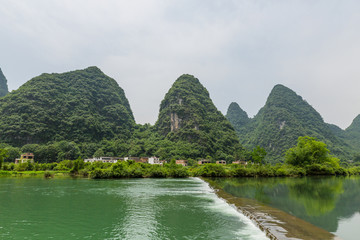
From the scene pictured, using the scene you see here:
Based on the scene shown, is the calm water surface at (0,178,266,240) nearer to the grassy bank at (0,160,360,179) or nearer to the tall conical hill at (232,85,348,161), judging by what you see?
the grassy bank at (0,160,360,179)

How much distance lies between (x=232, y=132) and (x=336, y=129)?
292ft

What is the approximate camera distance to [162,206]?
43.2 feet

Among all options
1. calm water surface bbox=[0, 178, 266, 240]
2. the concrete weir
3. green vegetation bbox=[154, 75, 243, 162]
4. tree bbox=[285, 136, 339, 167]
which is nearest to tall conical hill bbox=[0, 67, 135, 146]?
green vegetation bbox=[154, 75, 243, 162]

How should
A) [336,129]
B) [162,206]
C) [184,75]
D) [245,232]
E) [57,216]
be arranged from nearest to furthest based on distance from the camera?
[245,232]
[57,216]
[162,206]
[184,75]
[336,129]

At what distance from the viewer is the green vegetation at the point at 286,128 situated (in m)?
107

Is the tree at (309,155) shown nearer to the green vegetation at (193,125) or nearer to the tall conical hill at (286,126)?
the green vegetation at (193,125)

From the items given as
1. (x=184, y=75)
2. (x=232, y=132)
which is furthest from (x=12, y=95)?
(x=232, y=132)

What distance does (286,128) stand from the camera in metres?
113

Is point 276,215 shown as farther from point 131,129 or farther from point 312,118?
point 312,118

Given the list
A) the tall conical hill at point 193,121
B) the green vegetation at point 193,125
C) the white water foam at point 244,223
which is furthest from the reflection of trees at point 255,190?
the tall conical hill at point 193,121

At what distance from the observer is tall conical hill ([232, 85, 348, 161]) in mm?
108625

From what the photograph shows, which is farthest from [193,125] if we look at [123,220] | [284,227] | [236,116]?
[284,227]

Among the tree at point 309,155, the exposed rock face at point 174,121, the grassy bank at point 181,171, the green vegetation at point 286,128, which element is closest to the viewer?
the grassy bank at point 181,171

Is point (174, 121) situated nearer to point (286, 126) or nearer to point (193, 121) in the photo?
point (193, 121)
